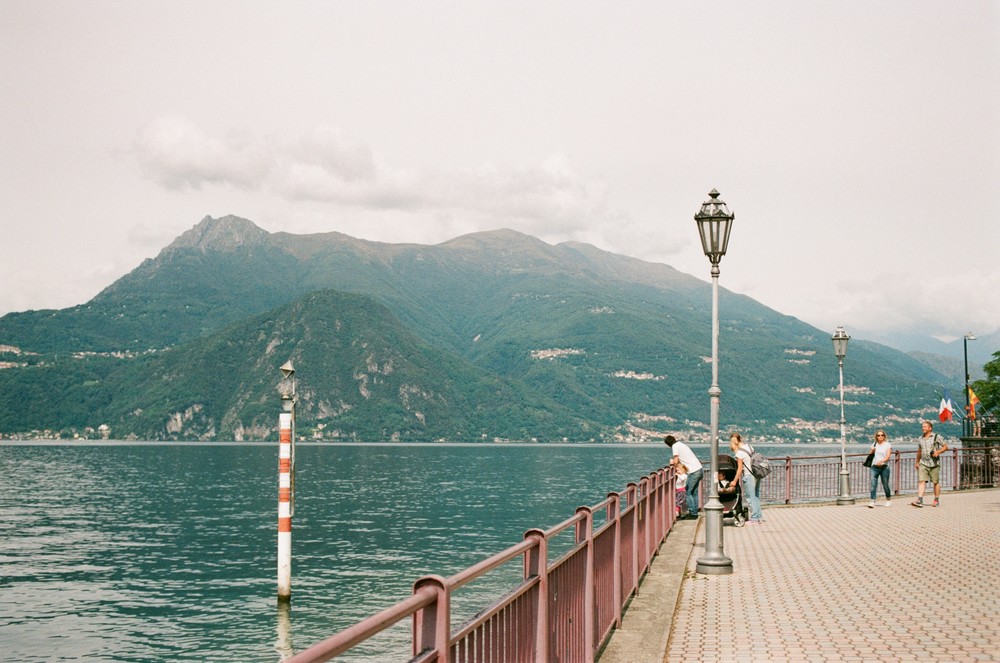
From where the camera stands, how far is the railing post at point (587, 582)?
25.6 ft

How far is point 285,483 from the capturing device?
1092 inches

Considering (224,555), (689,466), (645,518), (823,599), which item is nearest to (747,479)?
(689,466)

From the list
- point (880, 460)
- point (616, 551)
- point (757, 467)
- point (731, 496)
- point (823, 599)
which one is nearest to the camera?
point (616, 551)

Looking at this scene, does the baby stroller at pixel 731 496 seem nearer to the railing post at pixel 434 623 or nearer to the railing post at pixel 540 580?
the railing post at pixel 540 580

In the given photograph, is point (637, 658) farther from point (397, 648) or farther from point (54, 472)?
point (54, 472)

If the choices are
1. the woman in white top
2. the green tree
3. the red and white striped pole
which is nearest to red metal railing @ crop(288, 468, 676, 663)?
the red and white striped pole

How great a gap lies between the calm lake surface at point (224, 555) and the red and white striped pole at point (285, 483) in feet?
3.75

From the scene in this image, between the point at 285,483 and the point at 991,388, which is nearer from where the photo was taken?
the point at 285,483

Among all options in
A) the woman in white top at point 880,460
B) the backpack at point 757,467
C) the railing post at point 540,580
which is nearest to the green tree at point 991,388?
the woman in white top at point 880,460

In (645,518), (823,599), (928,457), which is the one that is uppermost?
(928,457)

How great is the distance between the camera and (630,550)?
11672 mm

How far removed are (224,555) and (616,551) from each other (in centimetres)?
3807

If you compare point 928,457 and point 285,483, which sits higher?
point 928,457

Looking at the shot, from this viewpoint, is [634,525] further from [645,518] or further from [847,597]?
[847,597]
